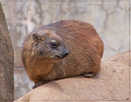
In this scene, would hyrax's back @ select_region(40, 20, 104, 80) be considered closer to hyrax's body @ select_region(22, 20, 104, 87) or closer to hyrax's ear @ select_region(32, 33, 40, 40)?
hyrax's body @ select_region(22, 20, 104, 87)

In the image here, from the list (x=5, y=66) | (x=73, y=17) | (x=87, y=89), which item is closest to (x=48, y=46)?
(x=87, y=89)

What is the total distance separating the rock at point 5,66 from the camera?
3111 millimetres

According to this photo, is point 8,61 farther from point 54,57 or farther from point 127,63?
point 127,63

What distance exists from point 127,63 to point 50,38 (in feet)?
4.31

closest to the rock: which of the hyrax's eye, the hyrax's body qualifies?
the hyrax's body

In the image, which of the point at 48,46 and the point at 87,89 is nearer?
the point at 48,46

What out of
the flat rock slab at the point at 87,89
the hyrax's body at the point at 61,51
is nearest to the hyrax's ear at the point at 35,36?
the hyrax's body at the point at 61,51

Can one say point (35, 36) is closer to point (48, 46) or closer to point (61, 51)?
point (48, 46)

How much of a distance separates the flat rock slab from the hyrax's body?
0.14 metres

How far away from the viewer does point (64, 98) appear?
2637 mm

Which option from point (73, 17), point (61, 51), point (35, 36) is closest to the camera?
point (61, 51)

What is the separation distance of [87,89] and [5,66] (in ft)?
2.94

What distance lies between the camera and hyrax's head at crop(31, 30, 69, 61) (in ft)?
8.61

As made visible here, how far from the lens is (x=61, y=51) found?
2.61 m
